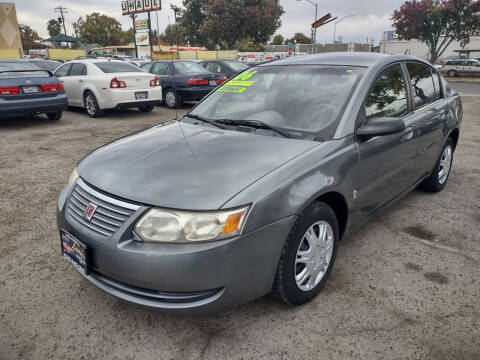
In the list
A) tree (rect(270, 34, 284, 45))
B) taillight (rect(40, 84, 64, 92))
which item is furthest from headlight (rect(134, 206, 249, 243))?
tree (rect(270, 34, 284, 45))

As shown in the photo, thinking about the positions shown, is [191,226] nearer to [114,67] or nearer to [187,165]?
[187,165]

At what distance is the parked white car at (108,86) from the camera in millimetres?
9195

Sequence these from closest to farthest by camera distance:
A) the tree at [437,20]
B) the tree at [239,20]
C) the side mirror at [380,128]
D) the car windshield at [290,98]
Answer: the side mirror at [380,128], the car windshield at [290,98], the tree at [437,20], the tree at [239,20]

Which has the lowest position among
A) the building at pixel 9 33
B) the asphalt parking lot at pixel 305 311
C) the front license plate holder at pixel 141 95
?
the asphalt parking lot at pixel 305 311

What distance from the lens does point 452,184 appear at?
4.77 meters

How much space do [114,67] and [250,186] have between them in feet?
28.7

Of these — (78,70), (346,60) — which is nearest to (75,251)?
(346,60)

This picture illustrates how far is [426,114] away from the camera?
11.8 ft

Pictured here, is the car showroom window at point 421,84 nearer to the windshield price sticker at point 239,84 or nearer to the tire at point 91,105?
the windshield price sticker at point 239,84

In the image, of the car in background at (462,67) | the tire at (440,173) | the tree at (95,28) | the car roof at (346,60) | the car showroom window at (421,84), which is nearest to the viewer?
the car roof at (346,60)

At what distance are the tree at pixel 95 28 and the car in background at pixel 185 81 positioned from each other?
76974 millimetres

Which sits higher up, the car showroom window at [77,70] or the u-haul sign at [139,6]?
the u-haul sign at [139,6]

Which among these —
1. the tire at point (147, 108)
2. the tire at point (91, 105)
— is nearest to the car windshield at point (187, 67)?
the tire at point (147, 108)

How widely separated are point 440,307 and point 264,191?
57.1 inches
